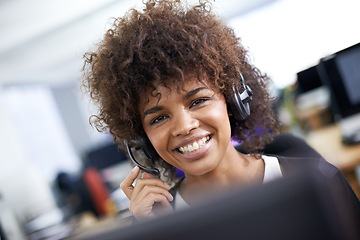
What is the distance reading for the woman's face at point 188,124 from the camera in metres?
0.80

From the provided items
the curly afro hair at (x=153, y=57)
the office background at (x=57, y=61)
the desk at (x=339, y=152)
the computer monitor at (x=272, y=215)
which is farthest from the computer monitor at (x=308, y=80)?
the computer monitor at (x=272, y=215)

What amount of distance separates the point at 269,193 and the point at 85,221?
251 centimetres

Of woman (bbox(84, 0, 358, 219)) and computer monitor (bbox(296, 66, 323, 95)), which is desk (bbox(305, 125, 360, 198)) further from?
woman (bbox(84, 0, 358, 219))

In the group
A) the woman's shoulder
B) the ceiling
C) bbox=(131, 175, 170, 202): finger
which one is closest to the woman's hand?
bbox=(131, 175, 170, 202): finger

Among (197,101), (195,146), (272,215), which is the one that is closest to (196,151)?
(195,146)

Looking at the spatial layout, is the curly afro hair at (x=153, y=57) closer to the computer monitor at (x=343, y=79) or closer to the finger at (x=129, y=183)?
the finger at (x=129, y=183)

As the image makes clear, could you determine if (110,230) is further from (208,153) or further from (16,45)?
(16,45)

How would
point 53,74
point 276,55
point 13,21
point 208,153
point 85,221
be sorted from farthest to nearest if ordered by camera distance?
point 53,74, point 13,21, point 85,221, point 276,55, point 208,153

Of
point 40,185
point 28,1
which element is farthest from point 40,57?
point 40,185

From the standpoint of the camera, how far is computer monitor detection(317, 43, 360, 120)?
1.53 metres

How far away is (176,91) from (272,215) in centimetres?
57

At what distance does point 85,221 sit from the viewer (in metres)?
2.52

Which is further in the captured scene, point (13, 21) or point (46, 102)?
point (46, 102)

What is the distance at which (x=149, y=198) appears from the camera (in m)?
0.90
